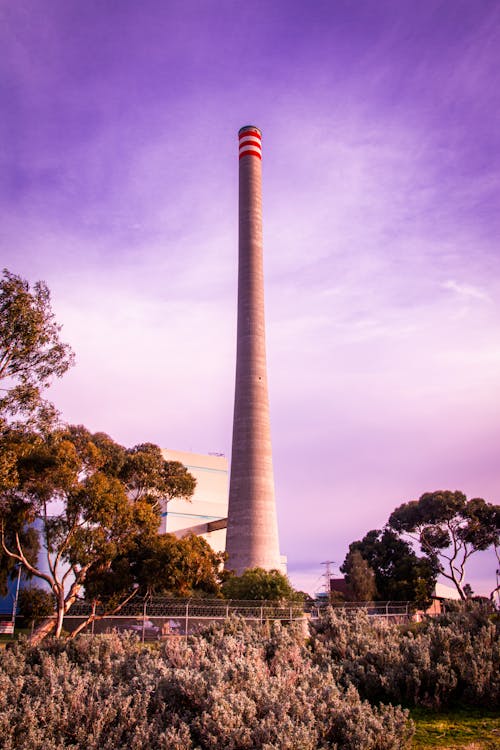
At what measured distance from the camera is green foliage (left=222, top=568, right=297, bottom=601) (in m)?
35.9

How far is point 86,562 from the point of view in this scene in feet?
79.7

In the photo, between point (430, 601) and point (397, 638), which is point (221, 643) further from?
point (430, 601)

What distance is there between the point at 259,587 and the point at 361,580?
60.7 feet

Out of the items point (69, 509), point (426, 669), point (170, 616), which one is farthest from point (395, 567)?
point (426, 669)

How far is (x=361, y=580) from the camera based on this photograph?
51938 millimetres

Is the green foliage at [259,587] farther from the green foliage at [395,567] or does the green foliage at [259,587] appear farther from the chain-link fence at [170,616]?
the green foliage at [395,567]

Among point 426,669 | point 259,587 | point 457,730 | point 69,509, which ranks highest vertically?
point 69,509

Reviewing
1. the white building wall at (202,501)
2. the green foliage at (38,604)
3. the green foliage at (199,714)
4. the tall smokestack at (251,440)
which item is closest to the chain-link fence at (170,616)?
the green foliage at (38,604)

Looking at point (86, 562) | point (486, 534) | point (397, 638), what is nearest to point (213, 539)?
point (486, 534)

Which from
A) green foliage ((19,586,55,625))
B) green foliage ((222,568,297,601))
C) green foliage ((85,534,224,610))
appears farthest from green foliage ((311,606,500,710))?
green foliage ((19,586,55,625))

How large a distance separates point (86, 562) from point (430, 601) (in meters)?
36.9

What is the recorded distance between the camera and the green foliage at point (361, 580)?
51.5 meters

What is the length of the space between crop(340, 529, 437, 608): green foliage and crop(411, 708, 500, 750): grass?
4291 centimetres

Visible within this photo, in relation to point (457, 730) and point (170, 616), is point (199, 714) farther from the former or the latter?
point (170, 616)
